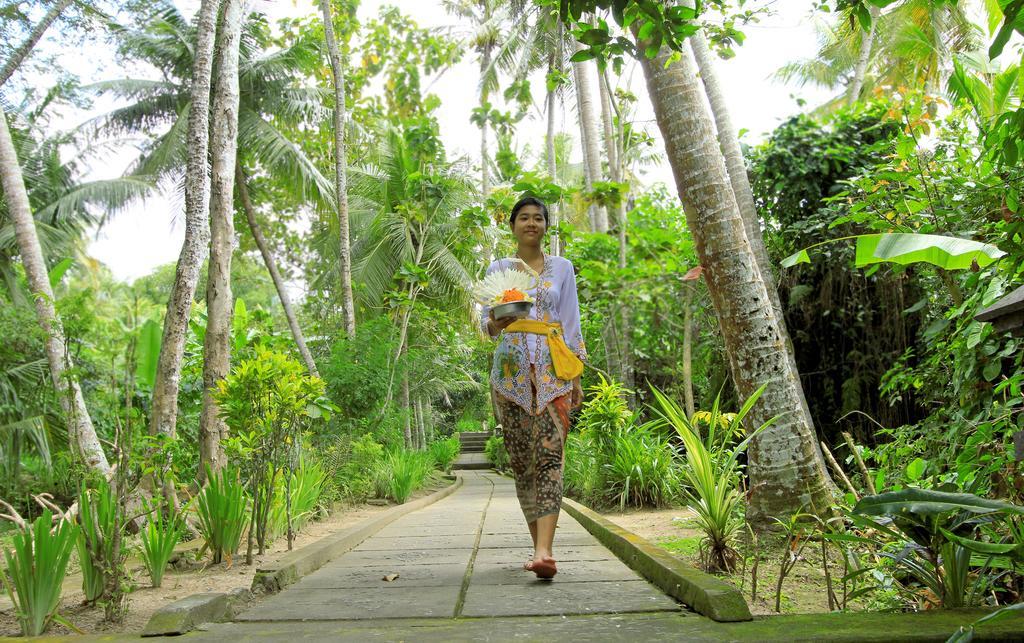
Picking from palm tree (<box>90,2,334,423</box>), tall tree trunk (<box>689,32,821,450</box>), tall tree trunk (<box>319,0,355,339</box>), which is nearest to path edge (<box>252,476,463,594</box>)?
tall tree trunk (<box>689,32,821,450</box>)

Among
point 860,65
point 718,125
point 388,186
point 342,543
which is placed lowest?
point 342,543

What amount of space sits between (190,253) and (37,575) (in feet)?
14.5

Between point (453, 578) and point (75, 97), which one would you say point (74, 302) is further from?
point (75, 97)

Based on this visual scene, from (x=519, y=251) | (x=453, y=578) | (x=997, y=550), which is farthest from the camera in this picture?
(x=519, y=251)

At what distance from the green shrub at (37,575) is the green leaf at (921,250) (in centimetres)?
336

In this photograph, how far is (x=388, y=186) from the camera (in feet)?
57.7

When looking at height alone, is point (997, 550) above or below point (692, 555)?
above

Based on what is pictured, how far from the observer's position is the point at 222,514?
14.3 feet

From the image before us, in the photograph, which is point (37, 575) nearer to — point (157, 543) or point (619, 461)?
point (157, 543)

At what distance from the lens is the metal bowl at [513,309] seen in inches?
143

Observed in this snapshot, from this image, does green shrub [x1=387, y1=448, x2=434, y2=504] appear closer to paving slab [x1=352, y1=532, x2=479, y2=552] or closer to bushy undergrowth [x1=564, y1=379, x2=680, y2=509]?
bushy undergrowth [x1=564, y1=379, x2=680, y2=509]

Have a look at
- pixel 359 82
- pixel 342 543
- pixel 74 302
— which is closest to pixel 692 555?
pixel 342 543

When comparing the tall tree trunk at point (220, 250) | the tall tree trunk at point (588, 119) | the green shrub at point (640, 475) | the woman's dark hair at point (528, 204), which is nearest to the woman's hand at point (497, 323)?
the woman's dark hair at point (528, 204)

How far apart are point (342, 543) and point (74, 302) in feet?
8.45
